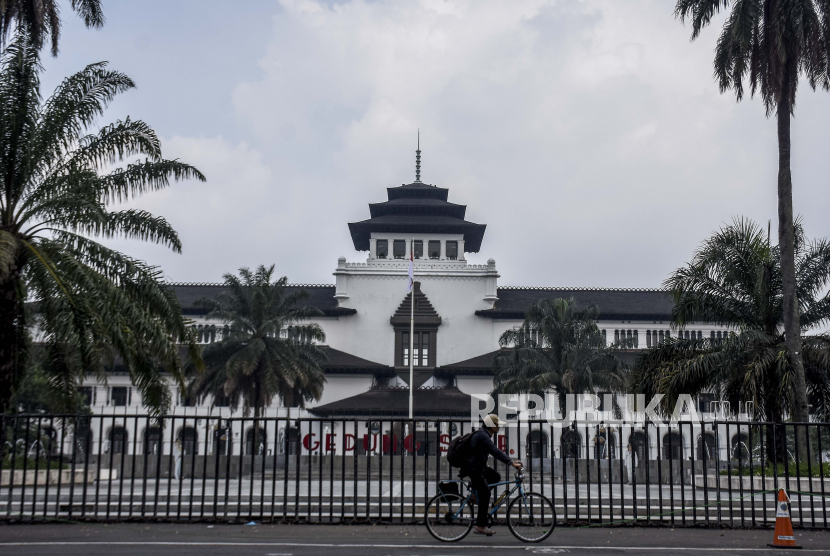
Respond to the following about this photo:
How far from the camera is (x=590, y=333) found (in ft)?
124

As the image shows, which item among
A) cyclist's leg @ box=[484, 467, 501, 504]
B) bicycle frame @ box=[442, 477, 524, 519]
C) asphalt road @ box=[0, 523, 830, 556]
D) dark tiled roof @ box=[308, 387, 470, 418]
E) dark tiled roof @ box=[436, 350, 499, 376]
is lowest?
asphalt road @ box=[0, 523, 830, 556]

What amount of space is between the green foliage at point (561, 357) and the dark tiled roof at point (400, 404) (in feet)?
22.7

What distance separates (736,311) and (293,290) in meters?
35.1

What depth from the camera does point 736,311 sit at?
23.8 m

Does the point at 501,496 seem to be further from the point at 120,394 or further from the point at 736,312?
the point at 120,394

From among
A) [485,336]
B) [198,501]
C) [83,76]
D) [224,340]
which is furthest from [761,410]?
[485,336]

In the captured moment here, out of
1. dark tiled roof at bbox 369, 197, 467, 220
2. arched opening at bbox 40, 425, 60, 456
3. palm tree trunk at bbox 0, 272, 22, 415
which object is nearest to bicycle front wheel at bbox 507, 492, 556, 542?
arched opening at bbox 40, 425, 60, 456

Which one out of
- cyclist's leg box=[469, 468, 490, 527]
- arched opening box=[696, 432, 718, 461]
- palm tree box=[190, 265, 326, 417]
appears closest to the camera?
cyclist's leg box=[469, 468, 490, 527]

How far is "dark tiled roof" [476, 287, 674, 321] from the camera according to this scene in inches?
2089

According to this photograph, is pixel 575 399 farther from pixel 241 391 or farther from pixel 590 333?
pixel 241 391

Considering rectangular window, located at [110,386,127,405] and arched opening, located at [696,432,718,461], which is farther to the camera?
rectangular window, located at [110,386,127,405]

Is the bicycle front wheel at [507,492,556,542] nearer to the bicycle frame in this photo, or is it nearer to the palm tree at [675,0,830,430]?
the bicycle frame

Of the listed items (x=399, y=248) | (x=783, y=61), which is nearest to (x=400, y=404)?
(x=399, y=248)

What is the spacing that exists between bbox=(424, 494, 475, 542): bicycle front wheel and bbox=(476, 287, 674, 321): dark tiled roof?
4306 cm
